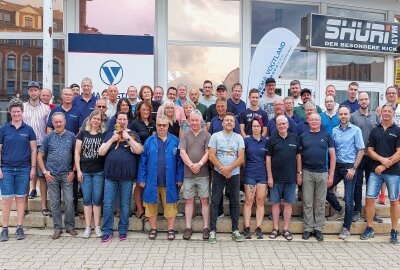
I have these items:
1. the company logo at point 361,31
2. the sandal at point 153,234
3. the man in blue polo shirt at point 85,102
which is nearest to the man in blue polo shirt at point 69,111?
the man in blue polo shirt at point 85,102

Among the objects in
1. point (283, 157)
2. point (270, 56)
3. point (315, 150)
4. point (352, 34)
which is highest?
point (352, 34)

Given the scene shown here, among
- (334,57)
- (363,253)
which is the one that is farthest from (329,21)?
(363,253)

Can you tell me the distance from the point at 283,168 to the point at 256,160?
43 cm

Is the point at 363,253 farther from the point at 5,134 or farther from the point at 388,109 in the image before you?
the point at 5,134

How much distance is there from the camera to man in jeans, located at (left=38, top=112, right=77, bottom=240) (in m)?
5.84

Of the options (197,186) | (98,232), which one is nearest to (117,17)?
(197,186)

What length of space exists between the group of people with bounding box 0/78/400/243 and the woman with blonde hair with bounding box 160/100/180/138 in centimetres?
2

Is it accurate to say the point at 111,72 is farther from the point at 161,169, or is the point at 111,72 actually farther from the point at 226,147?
the point at 226,147

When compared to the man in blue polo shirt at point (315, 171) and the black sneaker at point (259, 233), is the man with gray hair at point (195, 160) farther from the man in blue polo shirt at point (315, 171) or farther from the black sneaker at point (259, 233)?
the man in blue polo shirt at point (315, 171)

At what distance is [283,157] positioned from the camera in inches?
230

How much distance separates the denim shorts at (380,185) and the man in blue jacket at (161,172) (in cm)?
299

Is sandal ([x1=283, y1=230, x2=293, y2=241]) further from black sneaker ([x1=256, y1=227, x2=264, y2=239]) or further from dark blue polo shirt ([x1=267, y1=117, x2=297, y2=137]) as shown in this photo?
dark blue polo shirt ([x1=267, y1=117, x2=297, y2=137])

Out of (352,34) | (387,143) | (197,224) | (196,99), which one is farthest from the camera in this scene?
(352,34)

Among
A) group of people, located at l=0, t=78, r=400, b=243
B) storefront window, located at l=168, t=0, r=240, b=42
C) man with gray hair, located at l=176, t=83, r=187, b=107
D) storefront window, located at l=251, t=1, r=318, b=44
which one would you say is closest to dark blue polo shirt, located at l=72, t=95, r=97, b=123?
group of people, located at l=0, t=78, r=400, b=243
